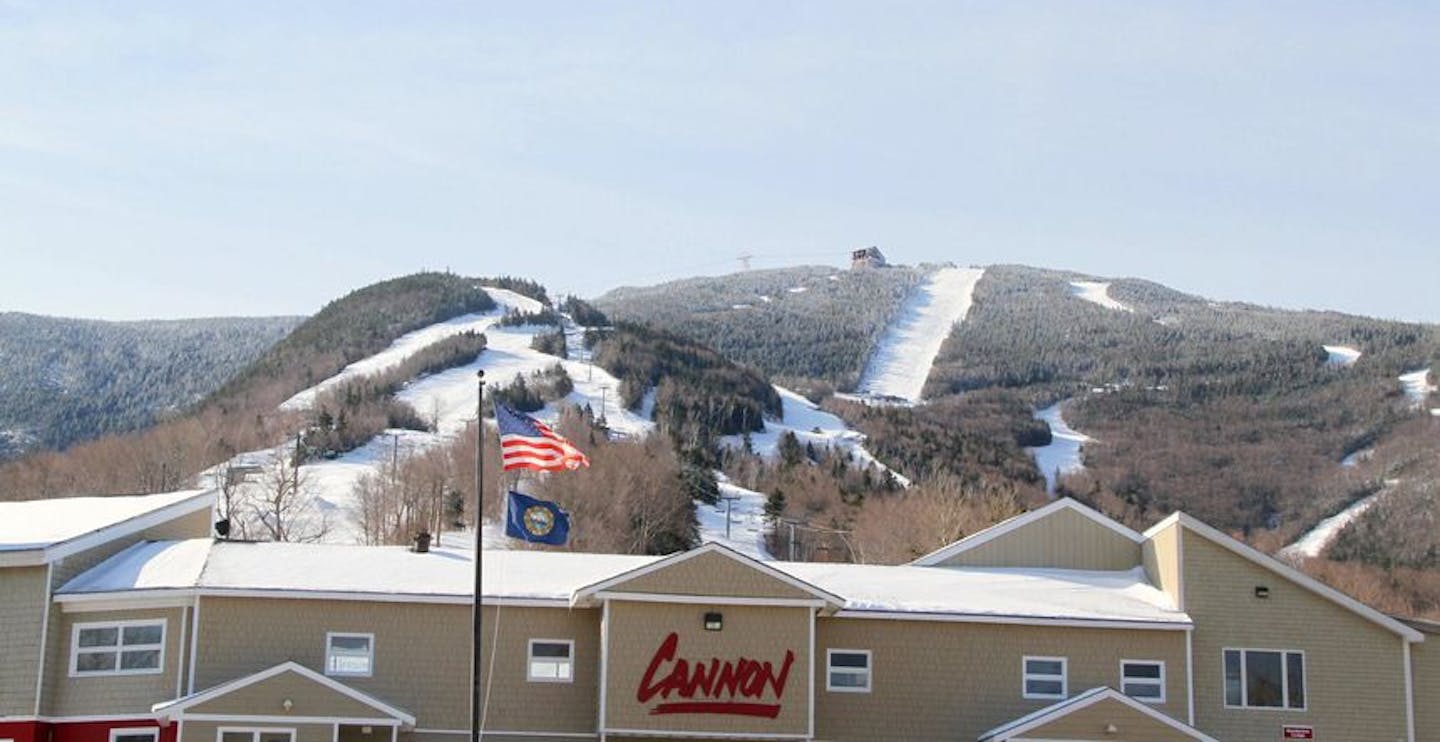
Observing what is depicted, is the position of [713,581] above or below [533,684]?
above

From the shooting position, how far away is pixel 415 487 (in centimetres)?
11044

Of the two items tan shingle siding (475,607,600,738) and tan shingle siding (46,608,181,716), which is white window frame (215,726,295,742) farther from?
tan shingle siding (475,607,600,738)

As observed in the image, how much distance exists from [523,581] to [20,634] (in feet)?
34.9

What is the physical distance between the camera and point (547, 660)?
43.3 metres

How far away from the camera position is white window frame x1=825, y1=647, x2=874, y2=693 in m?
44.0

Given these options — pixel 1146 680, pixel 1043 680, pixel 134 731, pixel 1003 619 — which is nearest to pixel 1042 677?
pixel 1043 680

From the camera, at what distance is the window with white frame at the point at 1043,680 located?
44.4m

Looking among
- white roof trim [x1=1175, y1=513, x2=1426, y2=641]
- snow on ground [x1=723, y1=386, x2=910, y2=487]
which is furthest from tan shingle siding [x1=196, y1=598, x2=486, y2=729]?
snow on ground [x1=723, y1=386, x2=910, y2=487]

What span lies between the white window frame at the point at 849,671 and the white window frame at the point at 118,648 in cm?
1421

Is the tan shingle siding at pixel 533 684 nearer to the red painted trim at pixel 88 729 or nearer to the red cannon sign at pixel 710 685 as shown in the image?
the red cannon sign at pixel 710 685

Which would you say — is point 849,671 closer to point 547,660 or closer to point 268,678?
point 547,660

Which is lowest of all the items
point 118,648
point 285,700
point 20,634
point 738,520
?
point 285,700

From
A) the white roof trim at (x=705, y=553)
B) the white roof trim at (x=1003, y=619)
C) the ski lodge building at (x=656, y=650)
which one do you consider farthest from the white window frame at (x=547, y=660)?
the white roof trim at (x=1003, y=619)

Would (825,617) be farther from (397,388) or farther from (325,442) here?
(397,388)
